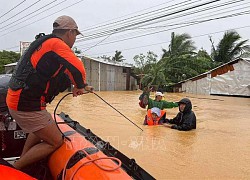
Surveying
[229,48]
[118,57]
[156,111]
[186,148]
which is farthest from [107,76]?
[186,148]

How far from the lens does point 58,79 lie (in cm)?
235

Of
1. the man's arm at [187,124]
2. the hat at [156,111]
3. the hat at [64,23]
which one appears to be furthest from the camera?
the hat at [156,111]

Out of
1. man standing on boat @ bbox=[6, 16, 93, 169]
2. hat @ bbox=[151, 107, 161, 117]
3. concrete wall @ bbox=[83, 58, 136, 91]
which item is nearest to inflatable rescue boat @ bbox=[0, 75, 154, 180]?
man standing on boat @ bbox=[6, 16, 93, 169]

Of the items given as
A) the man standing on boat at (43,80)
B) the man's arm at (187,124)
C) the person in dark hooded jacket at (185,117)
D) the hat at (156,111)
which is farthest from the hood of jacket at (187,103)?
the man standing on boat at (43,80)

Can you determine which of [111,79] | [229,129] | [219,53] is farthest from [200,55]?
[229,129]

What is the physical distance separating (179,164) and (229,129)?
3.66m

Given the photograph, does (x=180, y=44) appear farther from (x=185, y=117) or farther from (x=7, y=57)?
(x=7, y=57)

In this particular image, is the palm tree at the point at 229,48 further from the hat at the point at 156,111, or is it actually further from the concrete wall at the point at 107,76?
the hat at the point at 156,111

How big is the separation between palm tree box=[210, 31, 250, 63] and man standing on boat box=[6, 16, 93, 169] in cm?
2209

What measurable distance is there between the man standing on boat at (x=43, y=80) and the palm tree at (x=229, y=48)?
22.1 meters

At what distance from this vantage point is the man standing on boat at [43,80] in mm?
2143

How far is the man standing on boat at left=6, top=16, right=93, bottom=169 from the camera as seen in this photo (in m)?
2.14

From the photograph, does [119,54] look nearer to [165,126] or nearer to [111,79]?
[111,79]

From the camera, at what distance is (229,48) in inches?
907
